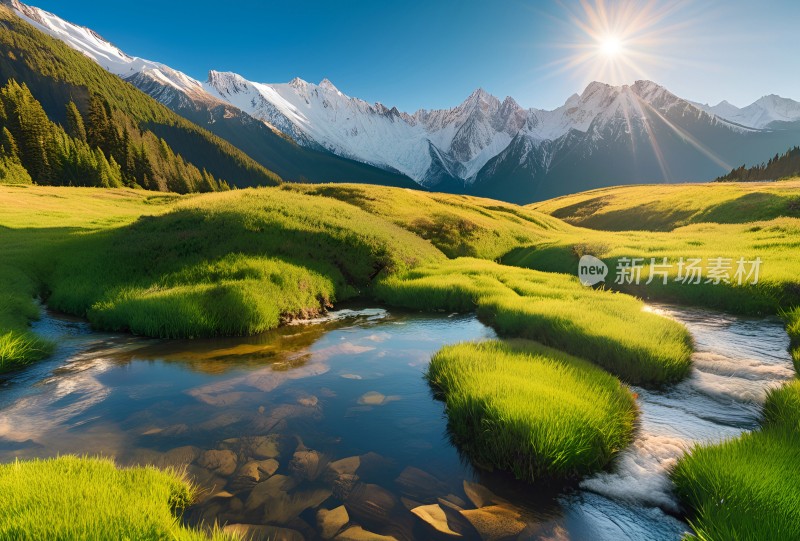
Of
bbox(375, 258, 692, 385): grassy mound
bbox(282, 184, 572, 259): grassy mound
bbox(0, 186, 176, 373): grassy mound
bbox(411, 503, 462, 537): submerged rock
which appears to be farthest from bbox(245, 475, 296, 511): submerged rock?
bbox(282, 184, 572, 259): grassy mound

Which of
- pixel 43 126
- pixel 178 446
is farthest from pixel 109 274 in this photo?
pixel 43 126

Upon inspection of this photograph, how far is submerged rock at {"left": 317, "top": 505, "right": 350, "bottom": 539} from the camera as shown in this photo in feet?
16.1

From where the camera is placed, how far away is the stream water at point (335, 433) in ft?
16.9

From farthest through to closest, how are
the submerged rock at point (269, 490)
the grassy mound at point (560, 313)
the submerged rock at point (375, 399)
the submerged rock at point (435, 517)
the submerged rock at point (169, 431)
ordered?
the grassy mound at point (560, 313)
the submerged rock at point (375, 399)
the submerged rock at point (169, 431)
the submerged rock at point (269, 490)
the submerged rock at point (435, 517)

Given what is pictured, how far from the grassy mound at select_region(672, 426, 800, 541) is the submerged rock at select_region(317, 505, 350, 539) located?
4009mm

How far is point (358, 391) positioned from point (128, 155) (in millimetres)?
147136

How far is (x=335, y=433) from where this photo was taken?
7215 mm

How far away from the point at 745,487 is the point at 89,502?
25.6ft

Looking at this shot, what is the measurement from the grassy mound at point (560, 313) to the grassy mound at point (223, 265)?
11.9 ft

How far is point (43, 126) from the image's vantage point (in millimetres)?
103062

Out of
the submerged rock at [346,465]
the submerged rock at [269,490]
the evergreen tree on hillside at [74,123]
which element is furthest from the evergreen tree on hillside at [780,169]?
the evergreen tree on hillside at [74,123]

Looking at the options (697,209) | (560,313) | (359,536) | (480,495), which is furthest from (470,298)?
(697,209)

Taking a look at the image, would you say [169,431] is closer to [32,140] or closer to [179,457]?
[179,457]

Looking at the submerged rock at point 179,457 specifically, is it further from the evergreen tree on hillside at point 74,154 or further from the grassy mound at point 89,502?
the evergreen tree on hillside at point 74,154
